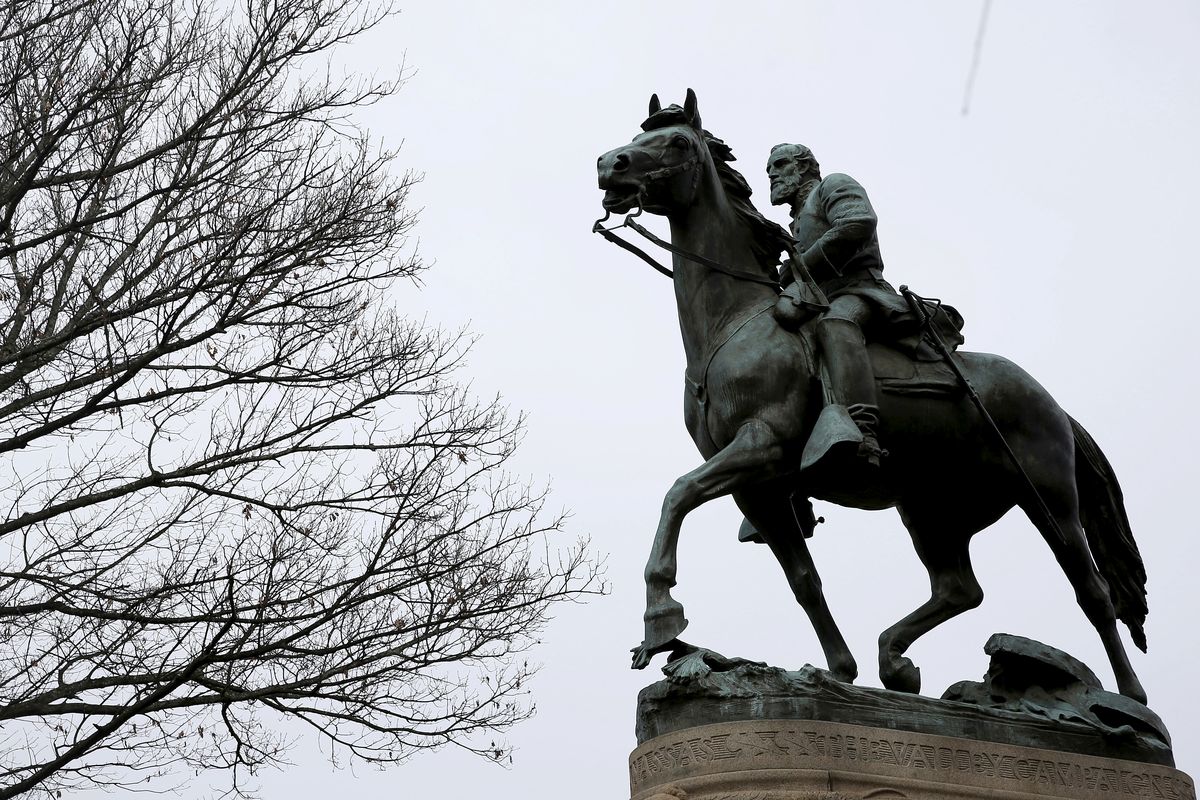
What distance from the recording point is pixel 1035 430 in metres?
9.38

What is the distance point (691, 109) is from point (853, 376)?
5.78 feet

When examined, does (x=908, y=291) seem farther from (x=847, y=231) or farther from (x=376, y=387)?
(x=376, y=387)

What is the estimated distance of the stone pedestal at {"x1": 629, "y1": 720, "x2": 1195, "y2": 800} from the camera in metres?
7.50

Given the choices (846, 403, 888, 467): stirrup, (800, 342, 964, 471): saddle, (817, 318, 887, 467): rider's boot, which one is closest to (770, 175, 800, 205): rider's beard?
(800, 342, 964, 471): saddle

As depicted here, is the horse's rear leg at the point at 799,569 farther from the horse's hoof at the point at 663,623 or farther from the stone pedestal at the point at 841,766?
the horse's hoof at the point at 663,623

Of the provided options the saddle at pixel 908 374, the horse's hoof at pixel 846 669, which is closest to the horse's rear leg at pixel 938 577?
the horse's hoof at pixel 846 669

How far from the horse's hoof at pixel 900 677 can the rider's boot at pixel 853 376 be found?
1270 millimetres

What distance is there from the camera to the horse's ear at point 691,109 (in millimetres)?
9211

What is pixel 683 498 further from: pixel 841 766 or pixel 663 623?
pixel 841 766

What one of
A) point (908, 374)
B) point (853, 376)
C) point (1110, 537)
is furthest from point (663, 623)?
point (1110, 537)

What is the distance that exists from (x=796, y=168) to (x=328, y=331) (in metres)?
3.86

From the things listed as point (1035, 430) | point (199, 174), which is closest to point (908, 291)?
point (1035, 430)

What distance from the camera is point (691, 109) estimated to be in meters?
9.23

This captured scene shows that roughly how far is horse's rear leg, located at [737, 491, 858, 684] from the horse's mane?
1.32 meters
